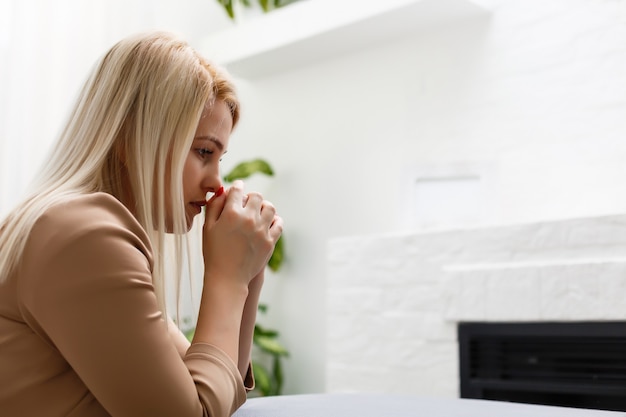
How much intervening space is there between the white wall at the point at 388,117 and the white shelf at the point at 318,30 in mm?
69

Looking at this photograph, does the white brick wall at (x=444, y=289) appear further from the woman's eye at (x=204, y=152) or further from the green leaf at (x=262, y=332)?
the woman's eye at (x=204, y=152)

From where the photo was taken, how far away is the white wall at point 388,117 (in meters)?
2.68

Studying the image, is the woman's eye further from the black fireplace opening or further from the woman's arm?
the black fireplace opening

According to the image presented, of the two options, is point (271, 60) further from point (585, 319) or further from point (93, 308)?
point (93, 308)

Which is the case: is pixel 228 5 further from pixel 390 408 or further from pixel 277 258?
pixel 390 408

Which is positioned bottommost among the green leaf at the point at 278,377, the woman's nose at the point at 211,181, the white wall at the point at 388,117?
the green leaf at the point at 278,377

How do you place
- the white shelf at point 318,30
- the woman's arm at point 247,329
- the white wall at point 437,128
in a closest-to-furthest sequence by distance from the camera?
the woman's arm at point 247,329 < the white wall at point 437,128 < the white shelf at point 318,30

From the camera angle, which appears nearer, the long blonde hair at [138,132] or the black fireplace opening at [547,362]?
the long blonde hair at [138,132]

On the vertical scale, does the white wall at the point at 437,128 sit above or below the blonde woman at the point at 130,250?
below

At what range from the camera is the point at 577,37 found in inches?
107

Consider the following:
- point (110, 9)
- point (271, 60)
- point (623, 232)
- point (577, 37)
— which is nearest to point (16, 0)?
point (110, 9)

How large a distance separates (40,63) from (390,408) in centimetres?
280

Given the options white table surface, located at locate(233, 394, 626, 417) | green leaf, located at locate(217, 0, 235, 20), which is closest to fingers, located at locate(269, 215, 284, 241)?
white table surface, located at locate(233, 394, 626, 417)

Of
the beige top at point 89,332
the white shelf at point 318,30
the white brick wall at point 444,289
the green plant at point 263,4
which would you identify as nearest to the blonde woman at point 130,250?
the beige top at point 89,332
